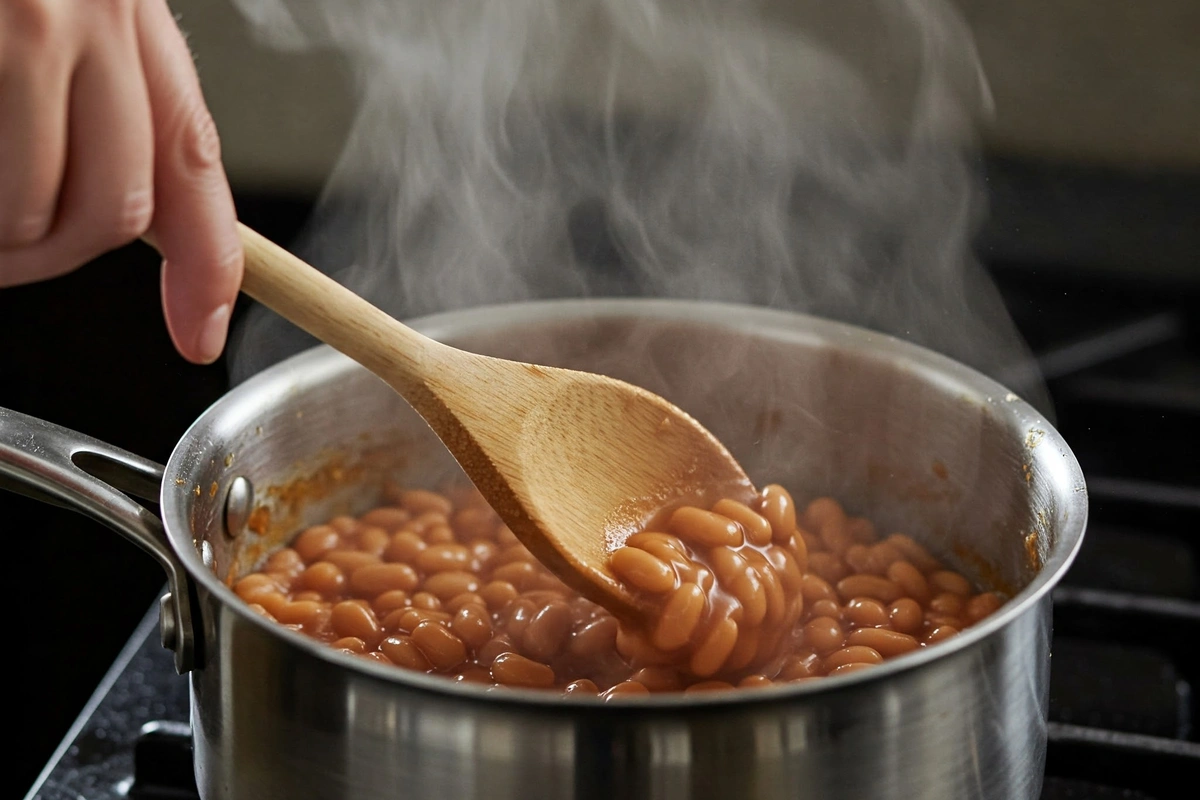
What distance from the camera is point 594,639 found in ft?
4.11

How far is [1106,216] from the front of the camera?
195 centimetres

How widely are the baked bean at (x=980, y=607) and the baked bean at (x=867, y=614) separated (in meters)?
0.09

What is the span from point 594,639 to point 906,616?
0.35 m

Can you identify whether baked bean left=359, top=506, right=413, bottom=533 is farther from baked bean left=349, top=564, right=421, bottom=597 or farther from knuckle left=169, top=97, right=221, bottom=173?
knuckle left=169, top=97, right=221, bottom=173

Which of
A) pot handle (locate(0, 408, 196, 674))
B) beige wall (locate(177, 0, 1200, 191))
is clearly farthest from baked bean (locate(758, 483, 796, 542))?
beige wall (locate(177, 0, 1200, 191))

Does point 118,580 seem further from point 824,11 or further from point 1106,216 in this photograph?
point 1106,216

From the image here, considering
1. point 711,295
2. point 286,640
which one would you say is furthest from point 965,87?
point 286,640

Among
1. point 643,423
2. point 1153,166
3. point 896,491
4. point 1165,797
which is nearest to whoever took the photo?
point 1165,797

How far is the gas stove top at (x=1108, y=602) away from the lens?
121 centimetres

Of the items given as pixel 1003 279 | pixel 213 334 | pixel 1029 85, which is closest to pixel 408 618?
pixel 213 334

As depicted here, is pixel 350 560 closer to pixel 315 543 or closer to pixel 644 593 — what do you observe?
pixel 315 543

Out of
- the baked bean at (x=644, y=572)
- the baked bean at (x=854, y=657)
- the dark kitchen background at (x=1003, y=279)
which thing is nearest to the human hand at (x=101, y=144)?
the baked bean at (x=644, y=572)

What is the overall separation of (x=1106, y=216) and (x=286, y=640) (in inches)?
62.1

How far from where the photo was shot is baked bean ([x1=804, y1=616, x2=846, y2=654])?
50.4 inches
